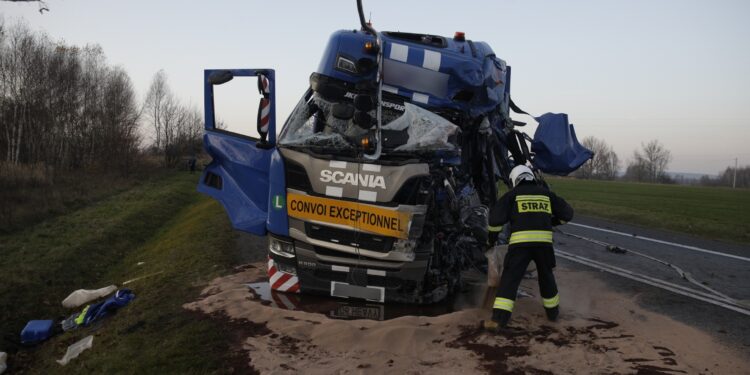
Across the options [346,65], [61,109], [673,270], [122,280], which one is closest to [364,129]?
[346,65]

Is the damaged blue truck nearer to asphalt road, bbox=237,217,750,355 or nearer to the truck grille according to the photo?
the truck grille

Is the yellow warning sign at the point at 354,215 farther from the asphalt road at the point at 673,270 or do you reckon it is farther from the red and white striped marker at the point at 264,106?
the asphalt road at the point at 673,270

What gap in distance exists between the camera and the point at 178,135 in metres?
58.2

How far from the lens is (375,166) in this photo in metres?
4.87

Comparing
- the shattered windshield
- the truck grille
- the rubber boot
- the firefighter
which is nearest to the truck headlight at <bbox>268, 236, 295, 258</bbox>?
the truck grille

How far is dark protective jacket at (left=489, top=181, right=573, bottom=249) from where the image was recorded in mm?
4910

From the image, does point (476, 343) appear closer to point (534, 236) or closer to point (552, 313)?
point (552, 313)

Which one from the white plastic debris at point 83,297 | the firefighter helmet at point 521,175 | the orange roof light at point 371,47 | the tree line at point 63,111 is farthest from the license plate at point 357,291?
the tree line at point 63,111

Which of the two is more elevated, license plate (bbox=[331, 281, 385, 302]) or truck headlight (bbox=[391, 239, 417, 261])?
truck headlight (bbox=[391, 239, 417, 261])

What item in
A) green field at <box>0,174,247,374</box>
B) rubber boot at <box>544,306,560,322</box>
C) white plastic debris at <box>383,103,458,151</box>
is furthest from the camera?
white plastic debris at <box>383,103,458,151</box>

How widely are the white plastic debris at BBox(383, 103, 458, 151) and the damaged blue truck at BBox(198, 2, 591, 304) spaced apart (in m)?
0.01

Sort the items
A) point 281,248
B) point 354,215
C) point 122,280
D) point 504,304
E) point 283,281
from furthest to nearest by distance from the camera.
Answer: point 122,280, point 283,281, point 281,248, point 354,215, point 504,304

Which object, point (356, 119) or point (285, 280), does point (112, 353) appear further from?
point (356, 119)

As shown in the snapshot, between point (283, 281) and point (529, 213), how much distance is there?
262 centimetres
